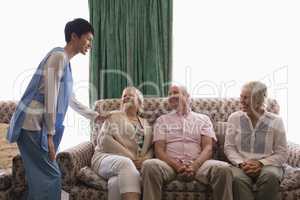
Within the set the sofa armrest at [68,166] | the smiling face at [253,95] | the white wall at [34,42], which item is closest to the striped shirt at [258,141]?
the smiling face at [253,95]

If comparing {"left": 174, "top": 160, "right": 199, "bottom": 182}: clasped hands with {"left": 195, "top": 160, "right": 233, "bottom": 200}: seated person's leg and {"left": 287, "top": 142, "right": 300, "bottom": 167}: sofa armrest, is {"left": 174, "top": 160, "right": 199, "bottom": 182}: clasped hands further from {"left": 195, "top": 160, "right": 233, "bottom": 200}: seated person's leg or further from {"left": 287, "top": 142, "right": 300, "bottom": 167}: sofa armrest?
{"left": 287, "top": 142, "right": 300, "bottom": 167}: sofa armrest

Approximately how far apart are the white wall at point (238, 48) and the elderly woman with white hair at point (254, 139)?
86cm

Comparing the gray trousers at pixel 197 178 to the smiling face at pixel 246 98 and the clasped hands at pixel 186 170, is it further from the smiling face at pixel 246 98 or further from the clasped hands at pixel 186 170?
the smiling face at pixel 246 98

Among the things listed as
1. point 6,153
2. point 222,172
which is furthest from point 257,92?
point 6,153

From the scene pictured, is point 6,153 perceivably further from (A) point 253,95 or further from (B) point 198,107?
(A) point 253,95

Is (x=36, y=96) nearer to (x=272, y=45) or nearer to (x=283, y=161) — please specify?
(x=283, y=161)

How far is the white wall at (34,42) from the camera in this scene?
3.84 metres

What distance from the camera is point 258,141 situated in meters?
2.82

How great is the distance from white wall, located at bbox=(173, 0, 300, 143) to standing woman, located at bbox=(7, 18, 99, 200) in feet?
5.56

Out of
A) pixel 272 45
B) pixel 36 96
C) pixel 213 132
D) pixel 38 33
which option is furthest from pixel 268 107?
pixel 38 33

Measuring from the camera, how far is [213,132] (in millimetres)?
3061

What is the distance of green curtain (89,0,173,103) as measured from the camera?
3641 millimetres

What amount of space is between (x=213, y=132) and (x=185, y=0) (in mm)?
1469

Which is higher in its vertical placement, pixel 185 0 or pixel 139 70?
pixel 185 0
